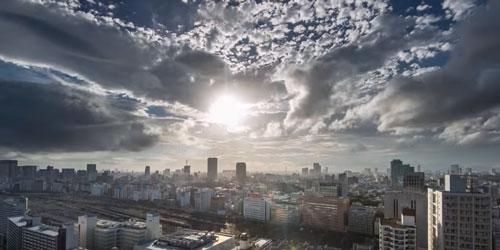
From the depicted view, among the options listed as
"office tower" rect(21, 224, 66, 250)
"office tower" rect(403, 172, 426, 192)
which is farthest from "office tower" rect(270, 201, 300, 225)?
"office tower" rect(21, 224, 66, 250)

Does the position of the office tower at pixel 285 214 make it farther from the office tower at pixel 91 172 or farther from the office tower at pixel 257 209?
the office tower at pixel 91 172

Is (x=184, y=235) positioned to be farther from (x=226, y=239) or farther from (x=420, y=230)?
(x=420, y=230)

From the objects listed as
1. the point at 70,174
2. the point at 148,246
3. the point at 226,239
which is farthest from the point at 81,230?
the point at 70,174

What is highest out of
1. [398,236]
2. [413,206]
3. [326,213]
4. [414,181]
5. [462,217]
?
[462,217]

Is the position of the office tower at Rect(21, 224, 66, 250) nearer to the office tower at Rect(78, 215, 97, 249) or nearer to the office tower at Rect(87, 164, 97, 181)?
the office tower at Rect(78, 215, 97, 249)

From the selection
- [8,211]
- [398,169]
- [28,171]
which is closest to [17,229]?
[8,211]

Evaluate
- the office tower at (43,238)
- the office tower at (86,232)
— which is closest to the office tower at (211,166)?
the office tower at (86,232)

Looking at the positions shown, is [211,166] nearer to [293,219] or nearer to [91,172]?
[91,172]
